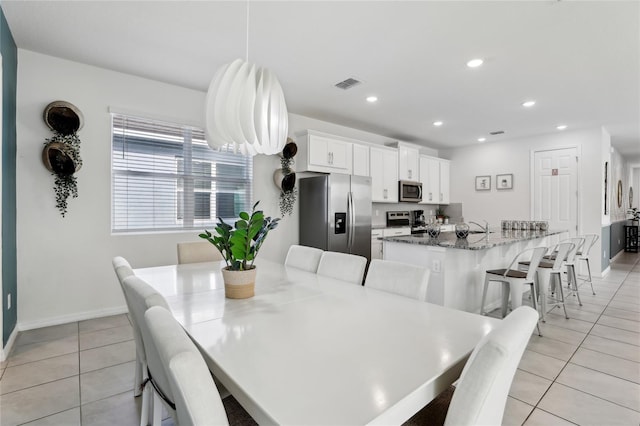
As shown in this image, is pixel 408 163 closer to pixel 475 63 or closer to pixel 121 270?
pixel 475 63

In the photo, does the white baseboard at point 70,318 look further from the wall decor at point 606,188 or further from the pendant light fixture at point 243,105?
the wall decor at point 606,188

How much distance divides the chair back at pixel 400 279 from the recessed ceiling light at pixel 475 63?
237 centimetres

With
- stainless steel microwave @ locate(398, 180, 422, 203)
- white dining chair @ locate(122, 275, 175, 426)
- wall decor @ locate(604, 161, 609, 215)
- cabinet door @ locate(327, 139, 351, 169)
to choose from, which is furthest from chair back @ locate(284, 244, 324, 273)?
wall decor @ locate(604, 161, 609, 215)

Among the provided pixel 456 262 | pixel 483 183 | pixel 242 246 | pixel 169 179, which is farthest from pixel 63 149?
pixel 483 183

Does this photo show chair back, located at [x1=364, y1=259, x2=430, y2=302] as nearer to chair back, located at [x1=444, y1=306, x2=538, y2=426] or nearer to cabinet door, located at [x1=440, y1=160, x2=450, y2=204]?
chair back, located at [x1=444, y1=306, x2=538, y2=426]

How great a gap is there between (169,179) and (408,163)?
168 inches

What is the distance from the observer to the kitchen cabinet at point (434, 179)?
21.7ft

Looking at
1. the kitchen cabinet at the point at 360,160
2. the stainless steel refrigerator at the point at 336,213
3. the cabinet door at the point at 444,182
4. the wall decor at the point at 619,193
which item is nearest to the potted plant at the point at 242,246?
the stainless steel refrigerator at the point at 336,213

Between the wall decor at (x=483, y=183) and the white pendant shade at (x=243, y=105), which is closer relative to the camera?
the white pendant shade at (x=243, y=105)

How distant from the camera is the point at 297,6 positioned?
2.26m

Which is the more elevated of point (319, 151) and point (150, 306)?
point (319, 151)

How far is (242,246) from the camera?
1605 millimetres

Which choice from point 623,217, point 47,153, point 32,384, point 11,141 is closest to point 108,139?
point 47,153

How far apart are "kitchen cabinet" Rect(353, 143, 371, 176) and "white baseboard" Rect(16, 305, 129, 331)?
3690 millimetres
